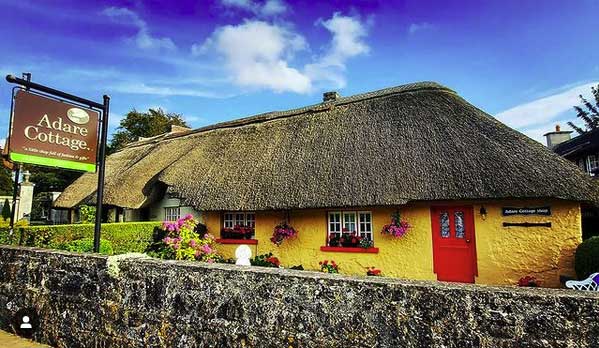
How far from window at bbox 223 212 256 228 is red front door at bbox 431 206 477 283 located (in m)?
5.06

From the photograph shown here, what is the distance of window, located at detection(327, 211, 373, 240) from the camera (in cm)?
840

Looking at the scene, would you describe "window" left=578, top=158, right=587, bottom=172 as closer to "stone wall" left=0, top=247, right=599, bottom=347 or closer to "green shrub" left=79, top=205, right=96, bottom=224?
"stone wall" left=0, top=247, right=599, bottom=347

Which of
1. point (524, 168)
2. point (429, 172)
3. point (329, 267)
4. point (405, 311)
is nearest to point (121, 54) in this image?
point (329, 267)

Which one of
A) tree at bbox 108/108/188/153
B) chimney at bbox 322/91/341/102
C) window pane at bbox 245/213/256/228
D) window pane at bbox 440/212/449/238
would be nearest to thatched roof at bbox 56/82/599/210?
window pane at bbox 440/212/449/238

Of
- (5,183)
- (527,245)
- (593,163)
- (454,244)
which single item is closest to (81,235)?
(454,244)

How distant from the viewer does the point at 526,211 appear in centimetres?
691

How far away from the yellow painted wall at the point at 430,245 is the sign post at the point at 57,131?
508 cm

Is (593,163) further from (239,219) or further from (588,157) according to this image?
(239,219)

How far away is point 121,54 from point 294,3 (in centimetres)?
455

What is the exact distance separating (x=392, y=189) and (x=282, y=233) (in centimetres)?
317

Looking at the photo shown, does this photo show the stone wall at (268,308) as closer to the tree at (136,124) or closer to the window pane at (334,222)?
the window pane at (334,222)

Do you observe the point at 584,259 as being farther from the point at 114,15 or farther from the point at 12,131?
the point at 114,15

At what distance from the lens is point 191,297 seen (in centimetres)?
295

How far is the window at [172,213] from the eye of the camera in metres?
11.2
